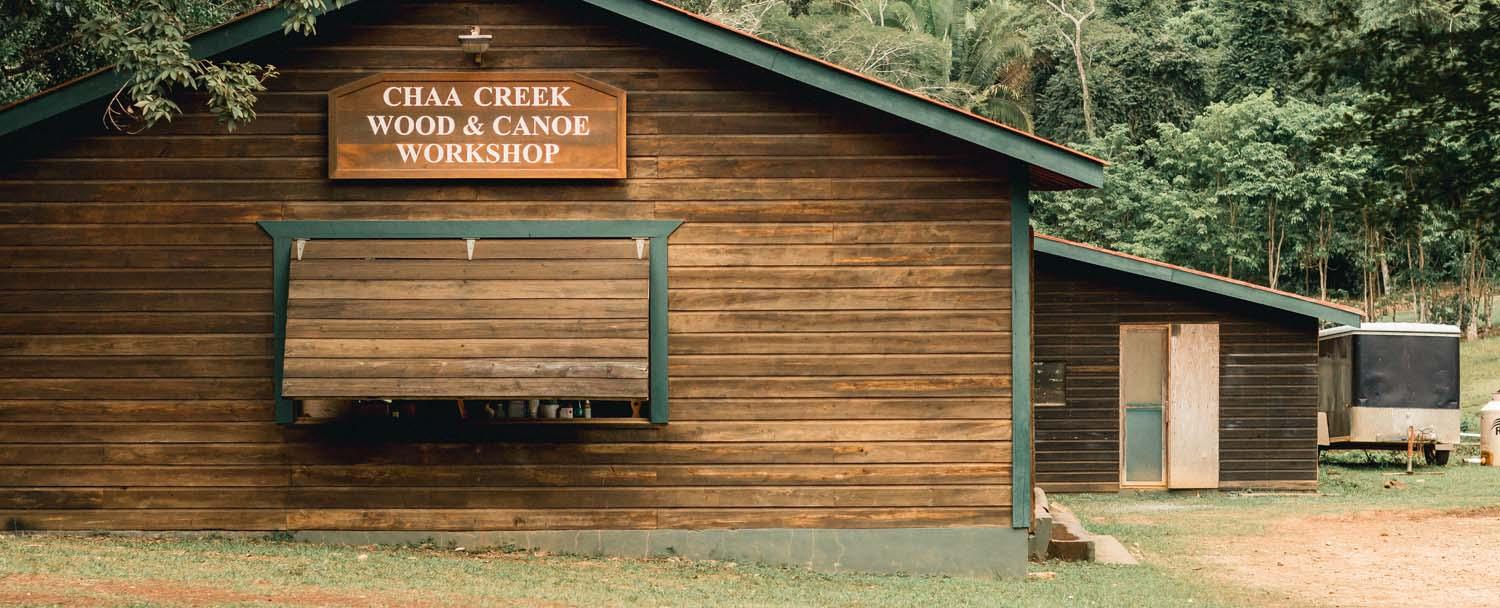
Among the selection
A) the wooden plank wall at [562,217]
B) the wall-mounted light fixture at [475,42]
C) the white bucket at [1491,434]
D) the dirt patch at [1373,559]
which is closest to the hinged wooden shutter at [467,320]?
the wooden plank wall at [562,217]

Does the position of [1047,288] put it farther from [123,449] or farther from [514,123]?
[123,449]

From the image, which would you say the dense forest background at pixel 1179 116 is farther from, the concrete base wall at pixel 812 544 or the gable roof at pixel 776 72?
the concrete base wall at pixel 812 544

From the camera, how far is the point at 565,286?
35.7 ft

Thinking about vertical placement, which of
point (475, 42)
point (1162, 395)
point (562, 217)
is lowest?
point (1162, 395)

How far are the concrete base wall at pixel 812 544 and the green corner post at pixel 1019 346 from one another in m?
0.30

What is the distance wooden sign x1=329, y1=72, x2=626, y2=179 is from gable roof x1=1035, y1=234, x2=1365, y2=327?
29.1 feet

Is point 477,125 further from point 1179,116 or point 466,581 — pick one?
point 1179,116

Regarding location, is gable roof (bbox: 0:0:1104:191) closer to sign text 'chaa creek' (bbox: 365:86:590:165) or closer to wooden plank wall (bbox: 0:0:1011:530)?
wooden plank wall (bbox: 0:0:1011:530)

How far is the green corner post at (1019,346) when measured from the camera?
11.1m

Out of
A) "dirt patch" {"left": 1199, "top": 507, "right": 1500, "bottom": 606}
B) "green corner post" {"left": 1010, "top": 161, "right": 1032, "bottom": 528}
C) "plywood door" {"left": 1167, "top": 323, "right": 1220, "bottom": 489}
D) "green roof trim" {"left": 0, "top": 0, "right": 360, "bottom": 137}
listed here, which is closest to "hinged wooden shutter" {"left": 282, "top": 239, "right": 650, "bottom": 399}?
"green roof trim" {"left": 0, "top": 0, "right": 360, "bottom": 137}

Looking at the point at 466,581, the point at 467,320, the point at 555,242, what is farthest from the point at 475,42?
the point at 466,581

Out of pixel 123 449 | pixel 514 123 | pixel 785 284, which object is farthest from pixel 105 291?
pixel 785 284

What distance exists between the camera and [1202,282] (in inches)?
747

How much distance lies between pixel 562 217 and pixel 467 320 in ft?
3.58
